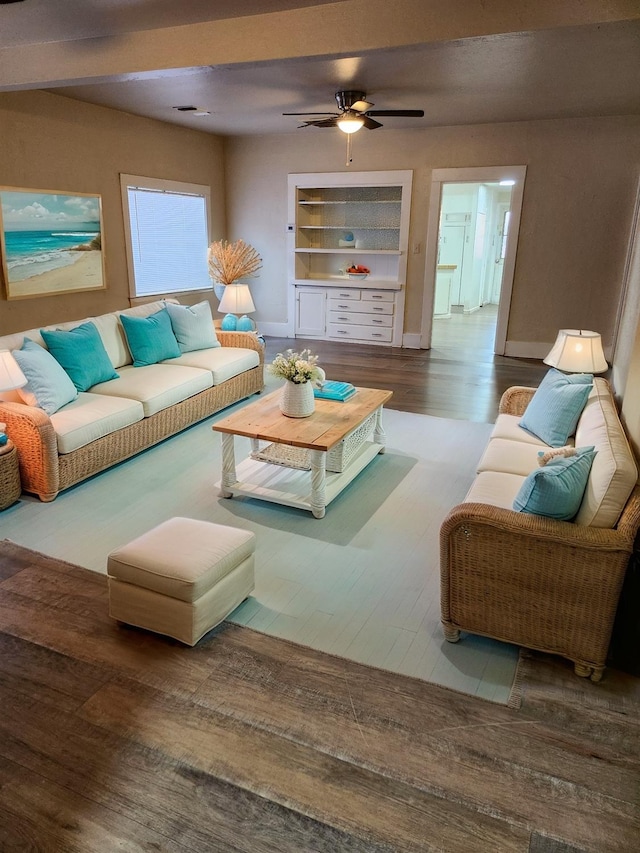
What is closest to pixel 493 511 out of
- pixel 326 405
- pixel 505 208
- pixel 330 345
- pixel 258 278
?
pixel 326 405

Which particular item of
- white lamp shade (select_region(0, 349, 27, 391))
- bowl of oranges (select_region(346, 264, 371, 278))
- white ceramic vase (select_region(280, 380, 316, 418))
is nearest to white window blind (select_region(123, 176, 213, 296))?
bowl of oranges (select_region(346, 264, 371, 278))

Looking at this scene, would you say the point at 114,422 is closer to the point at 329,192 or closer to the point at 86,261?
the point at 86,261

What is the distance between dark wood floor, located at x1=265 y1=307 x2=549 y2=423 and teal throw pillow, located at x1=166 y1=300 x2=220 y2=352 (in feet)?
5.05

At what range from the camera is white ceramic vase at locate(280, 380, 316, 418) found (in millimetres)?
3721

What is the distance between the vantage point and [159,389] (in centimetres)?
438

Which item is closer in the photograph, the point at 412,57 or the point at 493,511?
the point at 493,511

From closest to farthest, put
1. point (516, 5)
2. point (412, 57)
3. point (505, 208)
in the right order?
1. point (516, 5)
2. point (412, 57)
3. point (505, 208)

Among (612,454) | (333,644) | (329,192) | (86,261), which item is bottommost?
(333,644)

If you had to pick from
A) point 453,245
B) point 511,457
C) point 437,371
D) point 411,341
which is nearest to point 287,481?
point 511,457

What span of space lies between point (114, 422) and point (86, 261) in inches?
122

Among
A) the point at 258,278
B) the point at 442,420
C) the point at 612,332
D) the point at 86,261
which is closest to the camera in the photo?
the point at 442,420

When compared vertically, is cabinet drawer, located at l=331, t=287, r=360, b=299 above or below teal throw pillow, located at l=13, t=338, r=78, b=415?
above

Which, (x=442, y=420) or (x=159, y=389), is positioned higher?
(x=159, y=389)

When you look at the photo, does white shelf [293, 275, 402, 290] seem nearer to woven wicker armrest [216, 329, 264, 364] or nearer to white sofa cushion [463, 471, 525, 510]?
woven wicker armrest [216, 329, 264, 364]
